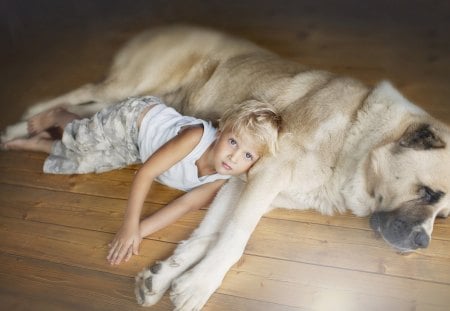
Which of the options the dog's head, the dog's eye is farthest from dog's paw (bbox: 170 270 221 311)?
the dog's eye

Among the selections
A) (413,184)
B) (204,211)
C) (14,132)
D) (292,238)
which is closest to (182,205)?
(204,211)

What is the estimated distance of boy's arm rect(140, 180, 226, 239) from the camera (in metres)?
1.72

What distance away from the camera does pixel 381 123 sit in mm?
1606

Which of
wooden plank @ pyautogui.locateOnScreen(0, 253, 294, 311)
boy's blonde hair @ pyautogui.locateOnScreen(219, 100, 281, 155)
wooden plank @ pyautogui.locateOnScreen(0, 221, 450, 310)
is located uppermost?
boy's blonde hair @ pyautogui.locateOnScreen(219, 100, 281, 155)

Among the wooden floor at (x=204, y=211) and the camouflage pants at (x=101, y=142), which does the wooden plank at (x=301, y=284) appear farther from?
the camouflage pants at (x=101, y=142)

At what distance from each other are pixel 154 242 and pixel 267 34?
167 cm

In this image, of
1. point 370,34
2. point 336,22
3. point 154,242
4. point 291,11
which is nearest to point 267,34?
point 291,11

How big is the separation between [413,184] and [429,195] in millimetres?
58

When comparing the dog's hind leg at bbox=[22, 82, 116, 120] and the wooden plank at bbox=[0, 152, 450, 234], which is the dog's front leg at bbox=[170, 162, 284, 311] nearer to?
the wooden plank at bbox=[0, 152, 450, 234]

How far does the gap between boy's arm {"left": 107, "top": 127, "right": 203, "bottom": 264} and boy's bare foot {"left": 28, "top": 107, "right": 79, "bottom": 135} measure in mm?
748

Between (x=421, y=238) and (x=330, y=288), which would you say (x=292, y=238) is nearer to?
(x=330, y=288)

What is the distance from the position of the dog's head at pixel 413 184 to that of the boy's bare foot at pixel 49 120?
4.76 ft

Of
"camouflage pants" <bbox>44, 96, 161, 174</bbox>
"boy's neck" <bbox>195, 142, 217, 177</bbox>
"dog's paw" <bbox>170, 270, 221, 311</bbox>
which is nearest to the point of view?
"dog's paw" <bbox>170, 270, 221, 311</bbox>

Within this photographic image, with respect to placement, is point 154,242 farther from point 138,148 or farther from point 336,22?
point 336,22
